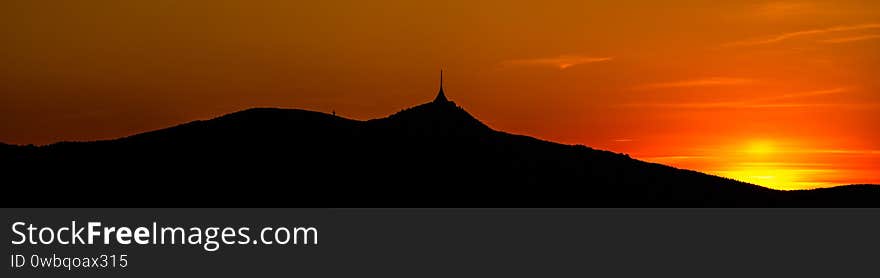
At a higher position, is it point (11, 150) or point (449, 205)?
point (11, 150)

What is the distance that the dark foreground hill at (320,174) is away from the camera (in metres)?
166

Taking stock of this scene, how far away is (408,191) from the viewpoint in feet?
575

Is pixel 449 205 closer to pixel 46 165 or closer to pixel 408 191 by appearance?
pixel 408 191

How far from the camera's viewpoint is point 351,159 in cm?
18350

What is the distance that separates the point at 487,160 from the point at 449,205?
2694 cm

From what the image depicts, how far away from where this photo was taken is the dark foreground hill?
6521 inches

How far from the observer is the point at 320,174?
176 meters
